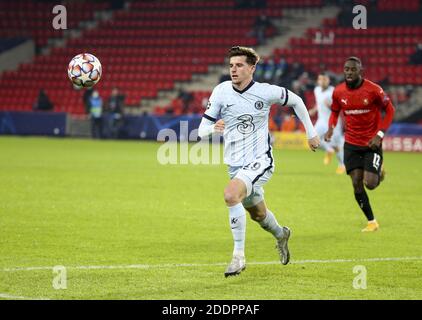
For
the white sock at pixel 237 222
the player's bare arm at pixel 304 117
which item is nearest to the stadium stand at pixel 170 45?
the player's bare arm at pixel 304 117

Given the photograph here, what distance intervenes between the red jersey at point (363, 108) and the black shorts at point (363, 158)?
0.09 meters

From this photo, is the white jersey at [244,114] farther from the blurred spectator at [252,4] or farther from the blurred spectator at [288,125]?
the blurred spectator at [252,4]

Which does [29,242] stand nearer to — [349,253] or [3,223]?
[3,223]

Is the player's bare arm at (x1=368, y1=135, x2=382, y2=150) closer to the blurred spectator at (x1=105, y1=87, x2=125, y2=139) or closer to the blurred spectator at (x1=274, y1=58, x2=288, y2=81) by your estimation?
the blurred spectator at (x1=274, y1=58, x2=288, y2=81)

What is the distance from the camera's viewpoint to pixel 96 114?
37188 mm

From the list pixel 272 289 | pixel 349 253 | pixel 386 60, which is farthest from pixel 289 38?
pixel 272 289

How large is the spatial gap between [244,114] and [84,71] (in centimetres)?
436

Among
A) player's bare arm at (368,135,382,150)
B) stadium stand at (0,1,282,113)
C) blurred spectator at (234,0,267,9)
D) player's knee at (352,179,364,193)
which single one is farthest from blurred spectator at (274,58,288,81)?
player's bare arm at (368,135,382,150)

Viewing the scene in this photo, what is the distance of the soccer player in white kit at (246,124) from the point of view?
373 inches

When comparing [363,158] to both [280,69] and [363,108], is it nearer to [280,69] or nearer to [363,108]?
[363,108]

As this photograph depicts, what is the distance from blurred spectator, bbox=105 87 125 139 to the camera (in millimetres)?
37219

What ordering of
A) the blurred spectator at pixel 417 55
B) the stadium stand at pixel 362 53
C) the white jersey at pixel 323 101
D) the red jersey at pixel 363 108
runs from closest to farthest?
1. the red jersey at pixel 363 108
2. the white jersey at pixel 323 101
3. the stadium stand at pixel 362 53
4. the blurred spectator at pixel 417 55

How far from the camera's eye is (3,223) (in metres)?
12.8
